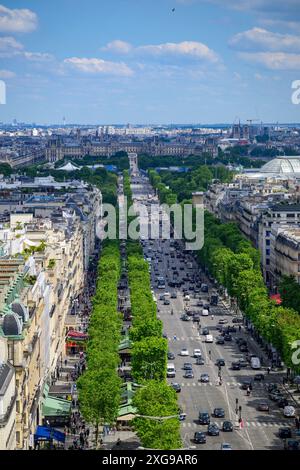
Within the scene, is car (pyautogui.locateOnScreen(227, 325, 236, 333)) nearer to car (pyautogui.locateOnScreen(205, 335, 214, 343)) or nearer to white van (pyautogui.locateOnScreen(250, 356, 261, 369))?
car (pyautogui.locateOnScreen(205, 335, 214, 343))

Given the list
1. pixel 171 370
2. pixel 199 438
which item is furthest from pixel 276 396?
pixel 199 438

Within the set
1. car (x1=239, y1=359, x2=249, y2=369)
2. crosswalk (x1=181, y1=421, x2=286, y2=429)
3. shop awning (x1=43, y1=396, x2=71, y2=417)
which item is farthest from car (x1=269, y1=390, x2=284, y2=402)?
shop awning (x1=43, y1=396, x2=71, y2=417)

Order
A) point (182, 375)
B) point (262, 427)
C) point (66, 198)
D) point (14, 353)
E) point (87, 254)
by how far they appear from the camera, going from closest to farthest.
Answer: point (14, 353) < point (262, 427) < point (182, 375) < point (87, 254) < point (66, 198)

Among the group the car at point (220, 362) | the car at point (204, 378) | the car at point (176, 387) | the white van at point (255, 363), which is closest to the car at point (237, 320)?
the car at point (220, 362)
